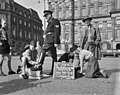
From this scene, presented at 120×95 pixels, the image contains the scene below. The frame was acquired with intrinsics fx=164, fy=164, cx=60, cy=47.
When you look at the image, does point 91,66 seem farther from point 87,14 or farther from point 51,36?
point 87,14

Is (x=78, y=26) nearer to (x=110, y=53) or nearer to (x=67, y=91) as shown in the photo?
(x=110, y=53)

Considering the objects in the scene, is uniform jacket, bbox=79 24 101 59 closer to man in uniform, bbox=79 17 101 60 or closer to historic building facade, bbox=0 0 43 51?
man in uniform, bbox=79 17 101 60

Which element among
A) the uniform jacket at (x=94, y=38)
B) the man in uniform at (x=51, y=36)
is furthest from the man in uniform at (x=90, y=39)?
the man in uniform at (x=51, y=36)

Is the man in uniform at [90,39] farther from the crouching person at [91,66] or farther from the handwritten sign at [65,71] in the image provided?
the handwritten sign at [65,71]

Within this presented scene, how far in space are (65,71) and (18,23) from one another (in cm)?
4970

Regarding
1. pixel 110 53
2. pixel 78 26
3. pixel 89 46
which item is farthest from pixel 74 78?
pixel 78 26

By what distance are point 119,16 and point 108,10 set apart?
5.16 m

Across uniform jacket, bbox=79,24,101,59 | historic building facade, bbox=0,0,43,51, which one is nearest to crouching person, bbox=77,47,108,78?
uniform jacket, bbox=79,24,101,59

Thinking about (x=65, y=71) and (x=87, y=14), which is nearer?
(x=65, y=71)

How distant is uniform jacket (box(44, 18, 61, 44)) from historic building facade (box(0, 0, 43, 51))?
34512 mm

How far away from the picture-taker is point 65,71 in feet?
19.2

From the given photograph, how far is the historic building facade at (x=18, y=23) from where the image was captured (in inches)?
1873

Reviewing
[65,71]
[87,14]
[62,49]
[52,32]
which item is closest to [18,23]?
[62,49]

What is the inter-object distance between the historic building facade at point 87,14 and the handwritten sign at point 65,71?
41.1m
